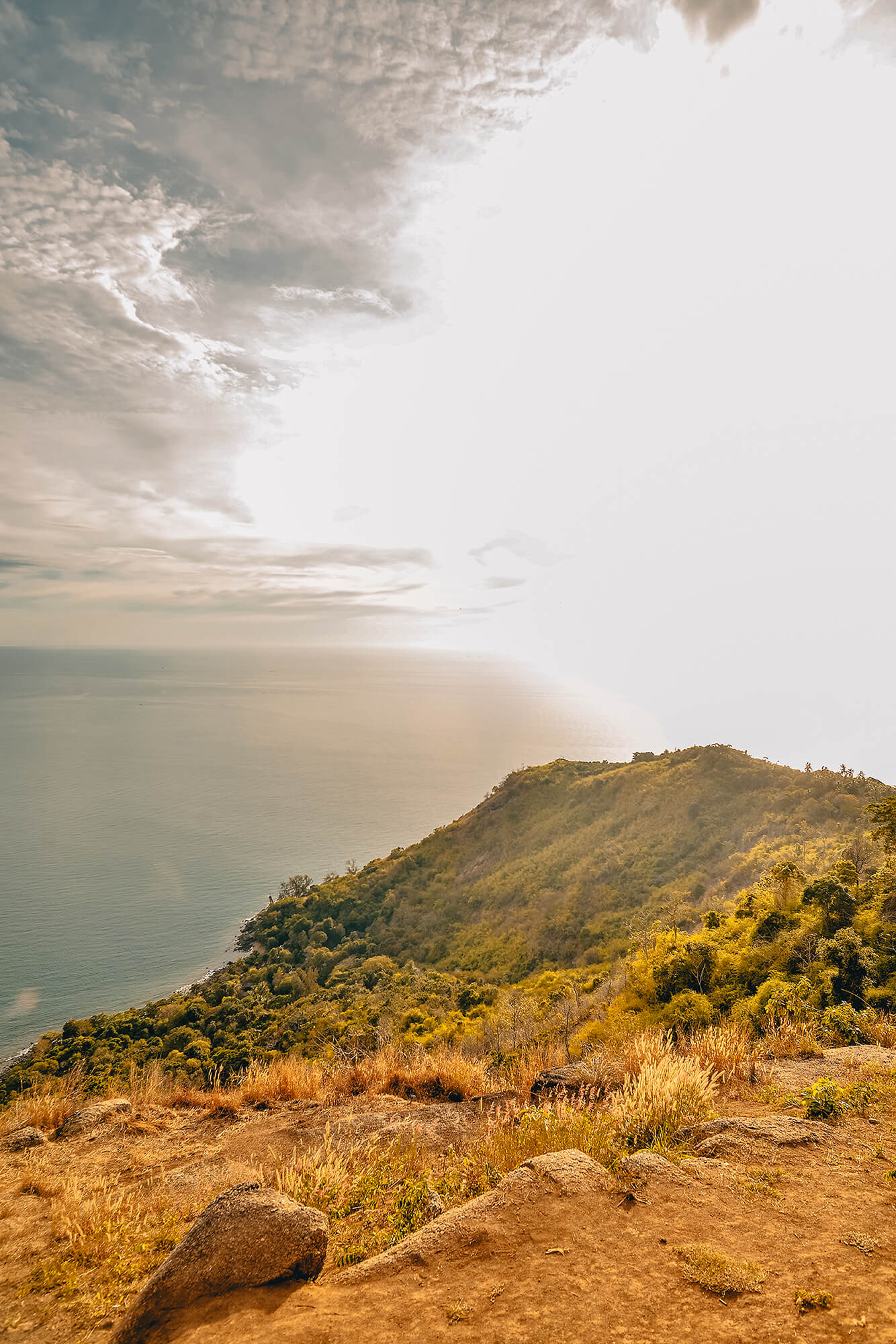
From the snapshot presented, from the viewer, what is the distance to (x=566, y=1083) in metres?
7.87

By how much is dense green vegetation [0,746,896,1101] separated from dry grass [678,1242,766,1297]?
7.55 m

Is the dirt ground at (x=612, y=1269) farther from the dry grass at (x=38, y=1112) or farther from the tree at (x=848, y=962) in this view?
the tree at (x=848, y=962)

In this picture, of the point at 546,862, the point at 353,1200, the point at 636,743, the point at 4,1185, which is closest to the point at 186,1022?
the point at 546,862

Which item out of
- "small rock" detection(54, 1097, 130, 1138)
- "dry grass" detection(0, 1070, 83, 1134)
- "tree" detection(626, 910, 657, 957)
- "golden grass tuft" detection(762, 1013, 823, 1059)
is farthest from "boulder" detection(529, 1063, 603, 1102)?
"tree" detection(626, 910, 657, 957)

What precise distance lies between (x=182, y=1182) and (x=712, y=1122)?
6.15 metres

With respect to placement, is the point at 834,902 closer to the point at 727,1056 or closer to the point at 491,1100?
the point at 727,1056

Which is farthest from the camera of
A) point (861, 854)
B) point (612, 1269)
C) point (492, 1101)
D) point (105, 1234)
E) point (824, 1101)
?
point (861, 854)

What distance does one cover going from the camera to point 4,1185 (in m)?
6.60

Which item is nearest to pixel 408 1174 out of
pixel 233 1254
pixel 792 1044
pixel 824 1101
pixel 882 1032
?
pixel 233 1254

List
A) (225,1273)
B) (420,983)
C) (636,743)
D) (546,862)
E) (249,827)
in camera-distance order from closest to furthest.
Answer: (225,1273) → (420,983) → (546,862) → (249,827) → (636,743)

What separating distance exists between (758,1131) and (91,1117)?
9.61 m

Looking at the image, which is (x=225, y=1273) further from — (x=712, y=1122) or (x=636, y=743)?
(x=636, y=743)

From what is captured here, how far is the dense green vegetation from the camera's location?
47.5 feet

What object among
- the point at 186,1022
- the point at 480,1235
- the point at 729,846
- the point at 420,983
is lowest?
the point at 186,1022
